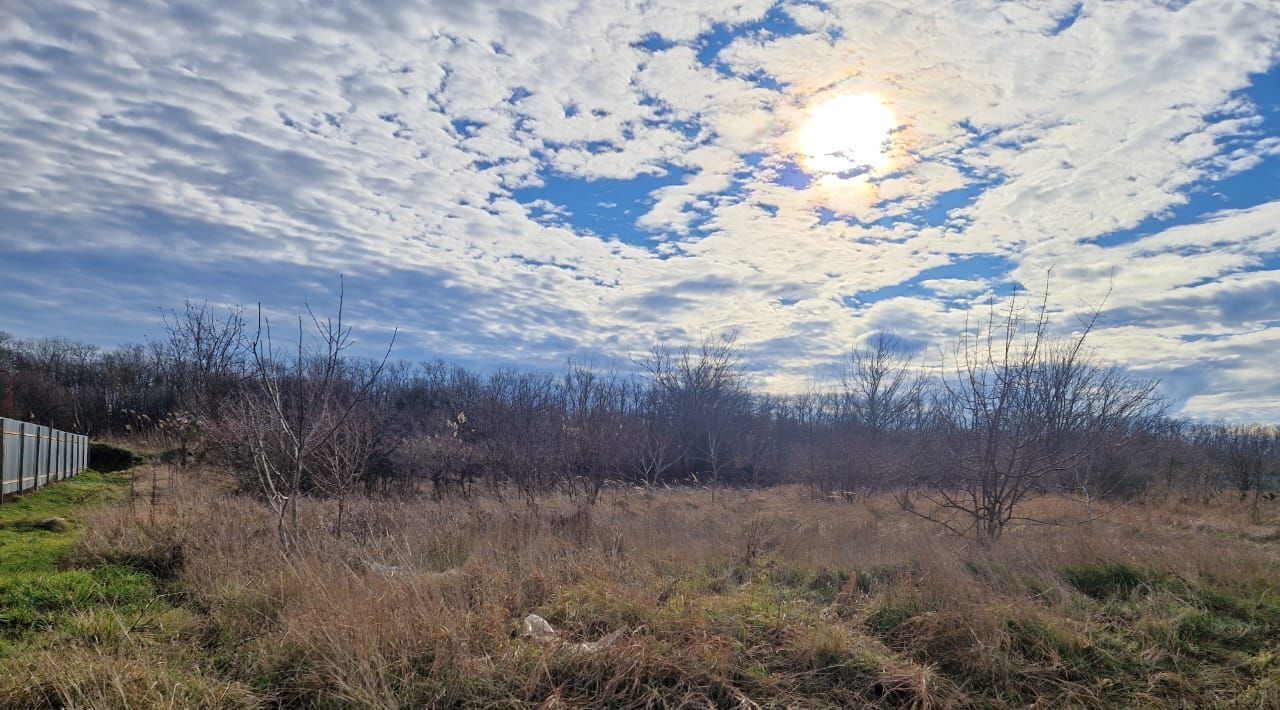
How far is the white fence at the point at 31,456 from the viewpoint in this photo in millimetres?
13789

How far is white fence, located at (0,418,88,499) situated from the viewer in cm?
1379

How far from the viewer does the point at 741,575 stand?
823 centimetres

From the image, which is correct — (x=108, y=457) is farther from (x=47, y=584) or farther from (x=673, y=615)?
(x=673, y=615)

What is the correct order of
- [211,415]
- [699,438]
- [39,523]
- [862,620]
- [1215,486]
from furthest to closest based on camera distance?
[699,438]
[1215,486]
[211,415]
[39,523]
[862,620]

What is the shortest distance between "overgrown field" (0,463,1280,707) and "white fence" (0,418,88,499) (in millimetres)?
5628

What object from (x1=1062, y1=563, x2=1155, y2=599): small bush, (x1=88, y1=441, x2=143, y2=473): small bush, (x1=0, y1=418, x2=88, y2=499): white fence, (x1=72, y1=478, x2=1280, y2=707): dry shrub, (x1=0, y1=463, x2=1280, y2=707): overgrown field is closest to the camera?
(x1=0, y1=463, x2=1280, y2=707): overgrown field

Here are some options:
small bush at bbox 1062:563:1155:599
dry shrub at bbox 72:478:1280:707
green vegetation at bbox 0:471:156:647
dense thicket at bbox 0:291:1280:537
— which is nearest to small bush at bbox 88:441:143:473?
dense thicket at bbox 0:291:1280:537

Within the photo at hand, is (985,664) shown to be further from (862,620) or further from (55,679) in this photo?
(55,679)

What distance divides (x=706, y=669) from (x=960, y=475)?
7335mm

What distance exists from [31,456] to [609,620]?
51.5 feet

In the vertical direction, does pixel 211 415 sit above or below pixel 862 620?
above

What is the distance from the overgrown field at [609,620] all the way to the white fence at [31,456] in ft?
18.5

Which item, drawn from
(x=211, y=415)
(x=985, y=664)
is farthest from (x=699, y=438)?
(x=985, y=664)

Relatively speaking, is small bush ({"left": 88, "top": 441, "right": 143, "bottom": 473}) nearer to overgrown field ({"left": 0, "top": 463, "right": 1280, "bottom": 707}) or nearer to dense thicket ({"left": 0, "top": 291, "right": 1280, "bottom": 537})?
dense thicket ({"left": 0, "top": 291, "right": 1280, "bottom": 537})
